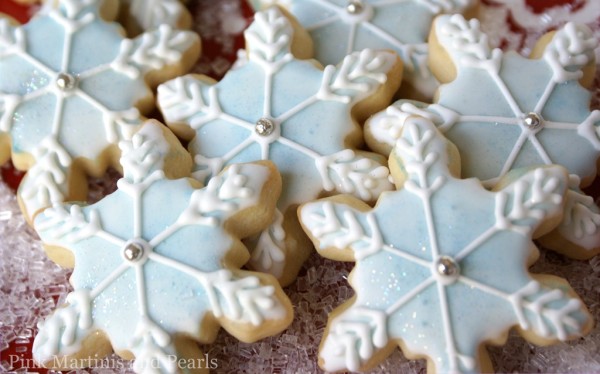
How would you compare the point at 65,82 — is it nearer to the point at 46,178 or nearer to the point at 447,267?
the point at 46,178

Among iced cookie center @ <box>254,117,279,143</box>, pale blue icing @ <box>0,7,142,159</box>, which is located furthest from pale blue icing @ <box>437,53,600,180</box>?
pale blue icing @ <box>0,7,142,159</box>

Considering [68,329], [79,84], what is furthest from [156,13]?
[68,329]

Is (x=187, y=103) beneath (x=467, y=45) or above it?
beneath

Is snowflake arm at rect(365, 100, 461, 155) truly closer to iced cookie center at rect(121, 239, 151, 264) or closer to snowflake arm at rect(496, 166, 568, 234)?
snowflake arm at rect(496, 166, 568, 234)

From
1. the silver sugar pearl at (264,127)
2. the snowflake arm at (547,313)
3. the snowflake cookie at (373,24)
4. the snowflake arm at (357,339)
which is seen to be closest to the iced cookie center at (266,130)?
the silver sugar pearl at (264,127)

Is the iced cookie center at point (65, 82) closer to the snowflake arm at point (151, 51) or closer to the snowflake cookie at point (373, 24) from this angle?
the snowflake arm at point (151, 51)
